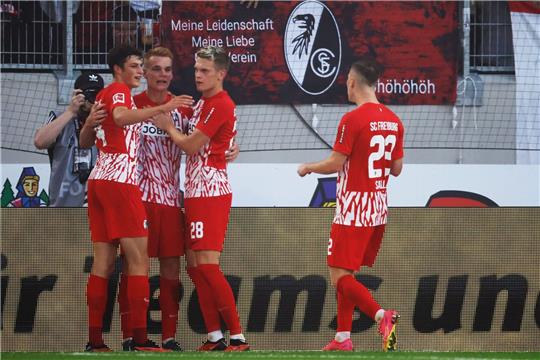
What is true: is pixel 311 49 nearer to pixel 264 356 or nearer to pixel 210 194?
pixel 210 194

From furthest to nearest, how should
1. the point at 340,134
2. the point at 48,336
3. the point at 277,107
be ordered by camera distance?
1. the point at 277,107
2. the point at 48,336
3. the point at 340,134

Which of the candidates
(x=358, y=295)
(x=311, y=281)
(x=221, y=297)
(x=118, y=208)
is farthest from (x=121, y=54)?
(x=311, y=281)

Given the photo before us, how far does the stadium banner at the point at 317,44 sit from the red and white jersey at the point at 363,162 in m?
2.85

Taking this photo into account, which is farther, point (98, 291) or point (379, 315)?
point (98, 291)

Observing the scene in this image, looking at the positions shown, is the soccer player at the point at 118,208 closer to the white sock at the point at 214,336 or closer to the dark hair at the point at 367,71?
the white sock at the point at 214,336

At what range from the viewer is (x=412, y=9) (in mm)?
9930

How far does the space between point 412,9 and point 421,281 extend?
2478 mm

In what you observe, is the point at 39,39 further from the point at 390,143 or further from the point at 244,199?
the point at 390,143

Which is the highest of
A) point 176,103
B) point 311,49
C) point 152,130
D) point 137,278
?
point 311,49

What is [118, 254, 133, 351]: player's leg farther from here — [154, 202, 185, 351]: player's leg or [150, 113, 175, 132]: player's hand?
[150, 113, 175, 132]: player's hand

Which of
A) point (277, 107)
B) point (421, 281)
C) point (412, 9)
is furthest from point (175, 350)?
point (412, 9)

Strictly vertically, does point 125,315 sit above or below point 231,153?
below

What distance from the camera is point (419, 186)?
972 centimetres

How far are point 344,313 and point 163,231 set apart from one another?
123 centimetres
